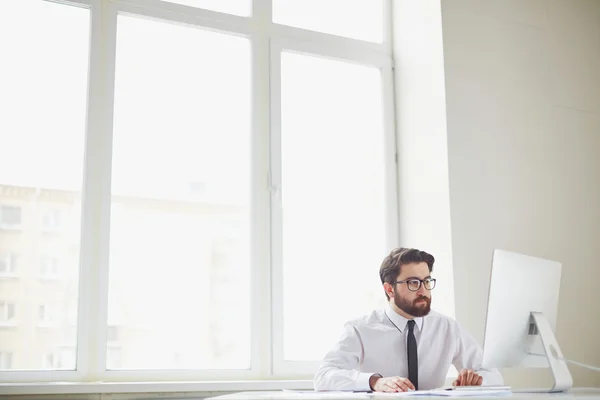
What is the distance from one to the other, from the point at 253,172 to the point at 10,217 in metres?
1.08

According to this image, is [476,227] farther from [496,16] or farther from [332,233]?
[496,16]

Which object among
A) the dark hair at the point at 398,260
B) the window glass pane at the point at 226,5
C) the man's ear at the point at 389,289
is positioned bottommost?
the man's ear at the point at 389,289

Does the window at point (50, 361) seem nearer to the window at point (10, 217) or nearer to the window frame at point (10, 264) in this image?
the window frame at point (10, 264)

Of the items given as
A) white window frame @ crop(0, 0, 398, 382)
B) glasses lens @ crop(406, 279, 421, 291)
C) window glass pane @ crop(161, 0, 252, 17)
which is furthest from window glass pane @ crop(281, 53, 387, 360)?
glasses lens @ crop(406, 279, 421, 291)

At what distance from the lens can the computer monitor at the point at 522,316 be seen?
7.91 feet

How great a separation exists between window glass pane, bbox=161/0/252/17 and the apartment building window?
1718 mm

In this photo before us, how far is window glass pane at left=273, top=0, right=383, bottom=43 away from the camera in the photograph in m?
3.80

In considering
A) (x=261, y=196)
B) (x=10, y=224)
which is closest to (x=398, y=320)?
(x=261, y=196)

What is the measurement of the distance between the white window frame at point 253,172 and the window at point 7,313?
0.20 m

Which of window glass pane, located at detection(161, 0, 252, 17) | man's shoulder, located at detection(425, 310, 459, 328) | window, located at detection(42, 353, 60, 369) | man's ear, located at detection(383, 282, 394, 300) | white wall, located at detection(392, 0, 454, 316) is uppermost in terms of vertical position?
window glass pane, located at detection(161, 0, 252, 17)

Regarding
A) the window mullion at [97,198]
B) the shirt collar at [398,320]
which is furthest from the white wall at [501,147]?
the window mullion at [97,198]

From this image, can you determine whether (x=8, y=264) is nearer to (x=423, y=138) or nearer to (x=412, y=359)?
(x=412, y=359)

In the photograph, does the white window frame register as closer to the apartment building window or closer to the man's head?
the apartment building window

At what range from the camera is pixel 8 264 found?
3.01 meters
